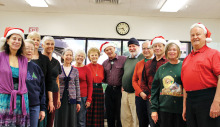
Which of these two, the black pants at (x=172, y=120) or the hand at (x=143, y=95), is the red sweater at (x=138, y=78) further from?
the black pants at (x=172, y=120)

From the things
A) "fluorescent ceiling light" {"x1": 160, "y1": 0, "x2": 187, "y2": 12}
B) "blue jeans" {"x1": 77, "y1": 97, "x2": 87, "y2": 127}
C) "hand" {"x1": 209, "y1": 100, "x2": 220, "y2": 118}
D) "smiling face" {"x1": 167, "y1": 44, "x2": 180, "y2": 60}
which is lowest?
"blue jeans" {"x1": 77, "y1": 97, "x2": 87, "y2": 127}

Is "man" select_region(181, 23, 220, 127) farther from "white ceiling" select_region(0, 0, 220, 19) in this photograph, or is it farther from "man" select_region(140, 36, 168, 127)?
"white ceiling" select_region(0, 0, 220, 19)

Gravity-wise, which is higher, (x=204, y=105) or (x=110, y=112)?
(x=204, y=105)

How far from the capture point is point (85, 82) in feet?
9.90

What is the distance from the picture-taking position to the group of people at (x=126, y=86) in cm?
153

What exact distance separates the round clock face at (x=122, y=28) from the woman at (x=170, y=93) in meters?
3.36

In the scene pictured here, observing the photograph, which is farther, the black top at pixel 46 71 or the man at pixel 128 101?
the man at pixel 128 101

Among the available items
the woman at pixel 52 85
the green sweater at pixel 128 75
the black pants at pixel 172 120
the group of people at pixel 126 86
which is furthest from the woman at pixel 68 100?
the black pants at pixel 172 120

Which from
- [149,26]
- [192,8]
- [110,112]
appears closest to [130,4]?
[149,26]

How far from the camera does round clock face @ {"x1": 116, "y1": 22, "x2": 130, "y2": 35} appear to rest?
5.30 m

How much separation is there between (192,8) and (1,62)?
4491mm

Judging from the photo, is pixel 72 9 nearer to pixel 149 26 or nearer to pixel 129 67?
pixel 149 26

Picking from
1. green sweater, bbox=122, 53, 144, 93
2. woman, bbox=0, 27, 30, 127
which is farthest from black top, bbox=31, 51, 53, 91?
green sweater, bbox=122, 53, 144, 93

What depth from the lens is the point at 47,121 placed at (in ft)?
7.58
